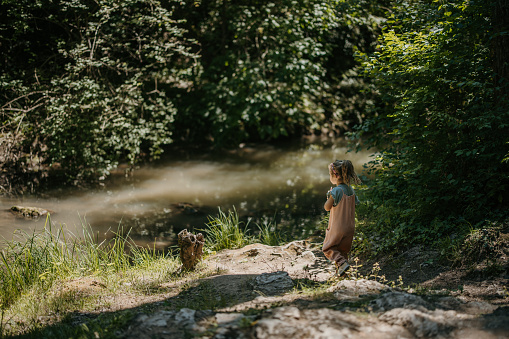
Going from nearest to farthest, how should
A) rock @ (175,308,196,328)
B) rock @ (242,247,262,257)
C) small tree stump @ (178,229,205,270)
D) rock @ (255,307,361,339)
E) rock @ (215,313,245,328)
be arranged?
rock @ (255,307,361,339)
rock @ (215,313,245,328)
rock @ (175,308,196,328)
small tree stump @ (178,229,205,270)
rock @ (242,247,262,257)

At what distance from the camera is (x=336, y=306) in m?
3.29

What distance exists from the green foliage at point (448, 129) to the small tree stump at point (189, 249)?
8.26ft

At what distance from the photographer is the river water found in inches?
333

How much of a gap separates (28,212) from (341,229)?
6.94 metres

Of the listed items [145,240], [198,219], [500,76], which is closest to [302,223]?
[198,219]

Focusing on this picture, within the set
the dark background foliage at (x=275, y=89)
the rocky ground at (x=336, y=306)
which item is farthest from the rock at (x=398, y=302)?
the dark background foliage at (x=275, y=89)

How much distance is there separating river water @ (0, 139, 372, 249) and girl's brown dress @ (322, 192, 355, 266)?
264cm

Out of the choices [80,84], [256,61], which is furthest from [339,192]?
[256,61]

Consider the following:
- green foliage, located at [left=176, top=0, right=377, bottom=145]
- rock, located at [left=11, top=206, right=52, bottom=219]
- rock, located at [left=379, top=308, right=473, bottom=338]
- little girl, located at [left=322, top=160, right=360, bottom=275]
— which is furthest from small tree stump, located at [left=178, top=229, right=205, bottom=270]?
green foliage, located at [left=176, top=0, right=377, bottom=145]

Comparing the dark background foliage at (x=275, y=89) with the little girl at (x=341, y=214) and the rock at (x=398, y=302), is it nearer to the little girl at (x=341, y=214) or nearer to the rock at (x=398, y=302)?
the little girl at (x=341, y=214)

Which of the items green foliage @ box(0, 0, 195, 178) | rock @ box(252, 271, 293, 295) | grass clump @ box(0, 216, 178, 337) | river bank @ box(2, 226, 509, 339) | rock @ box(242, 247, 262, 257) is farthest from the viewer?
green foliage @ box(0, 0, 195, 178)

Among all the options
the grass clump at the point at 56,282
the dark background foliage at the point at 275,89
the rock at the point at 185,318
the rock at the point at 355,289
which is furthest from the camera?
the dark background foliage at the point at 275,89

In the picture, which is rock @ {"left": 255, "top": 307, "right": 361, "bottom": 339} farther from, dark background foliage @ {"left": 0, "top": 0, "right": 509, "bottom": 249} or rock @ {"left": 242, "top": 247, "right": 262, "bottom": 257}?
rock @ {"left": 242, "top": 247, "right": 262, "bottom": 257}

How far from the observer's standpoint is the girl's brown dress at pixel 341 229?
4785mm
